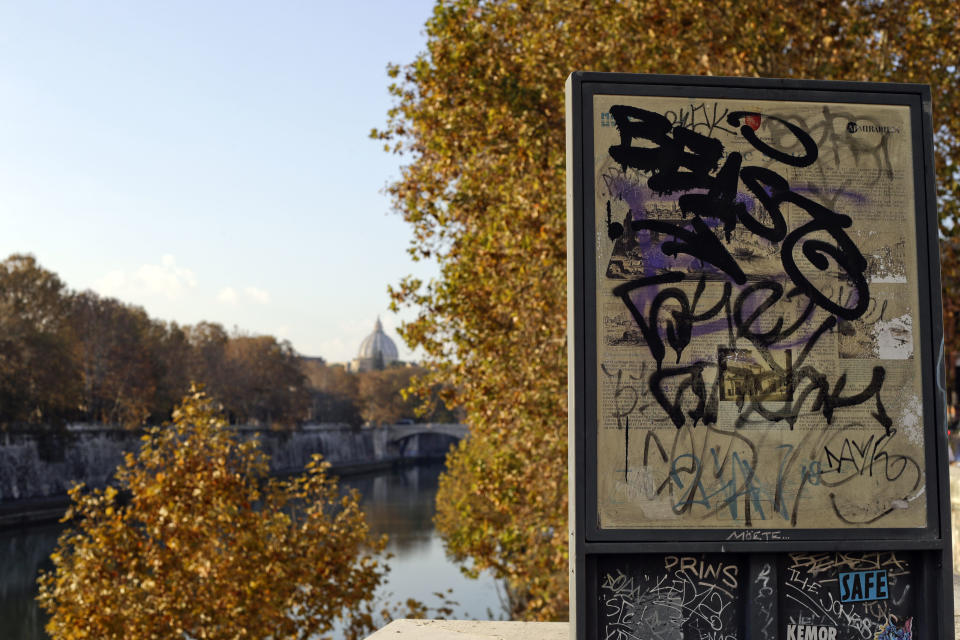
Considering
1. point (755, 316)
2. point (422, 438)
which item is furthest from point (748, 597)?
point (422, 438)

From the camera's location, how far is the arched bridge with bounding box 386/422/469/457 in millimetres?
77250

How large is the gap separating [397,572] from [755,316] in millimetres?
27781

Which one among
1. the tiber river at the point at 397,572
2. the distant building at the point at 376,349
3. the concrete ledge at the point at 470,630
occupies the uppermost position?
the distant building at the point at 376,349

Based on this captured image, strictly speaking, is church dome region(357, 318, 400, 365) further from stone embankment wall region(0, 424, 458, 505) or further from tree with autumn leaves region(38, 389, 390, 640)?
tree with autumn leaves region(38, 389, 390, 640)

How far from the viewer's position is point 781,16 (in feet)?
28.8

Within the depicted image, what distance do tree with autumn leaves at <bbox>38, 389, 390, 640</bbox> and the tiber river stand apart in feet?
11.9

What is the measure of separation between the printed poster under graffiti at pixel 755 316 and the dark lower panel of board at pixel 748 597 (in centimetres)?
13

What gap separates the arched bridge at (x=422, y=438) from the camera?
77.2 metres

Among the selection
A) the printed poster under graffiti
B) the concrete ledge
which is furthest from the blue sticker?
the concrete ledge

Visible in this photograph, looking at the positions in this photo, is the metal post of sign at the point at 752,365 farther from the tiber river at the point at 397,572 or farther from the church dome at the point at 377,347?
the church dome at the point at 377,347

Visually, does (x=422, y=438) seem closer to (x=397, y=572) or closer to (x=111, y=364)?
(x=111, y=364)

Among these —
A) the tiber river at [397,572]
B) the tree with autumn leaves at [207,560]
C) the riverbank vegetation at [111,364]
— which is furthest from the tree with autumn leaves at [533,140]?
the riverbank vegetation at [111,364]

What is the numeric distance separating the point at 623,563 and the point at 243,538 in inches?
331

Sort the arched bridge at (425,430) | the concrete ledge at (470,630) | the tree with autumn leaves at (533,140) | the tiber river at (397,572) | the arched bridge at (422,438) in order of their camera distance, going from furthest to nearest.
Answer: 1. the arched bridge at (422,438)
2. the arched bridge at (425,430)
3. the tiber river at (397,572)
4. the tree with autumn leaves at (533,140)
5. the concrete ledge at (470,630)
